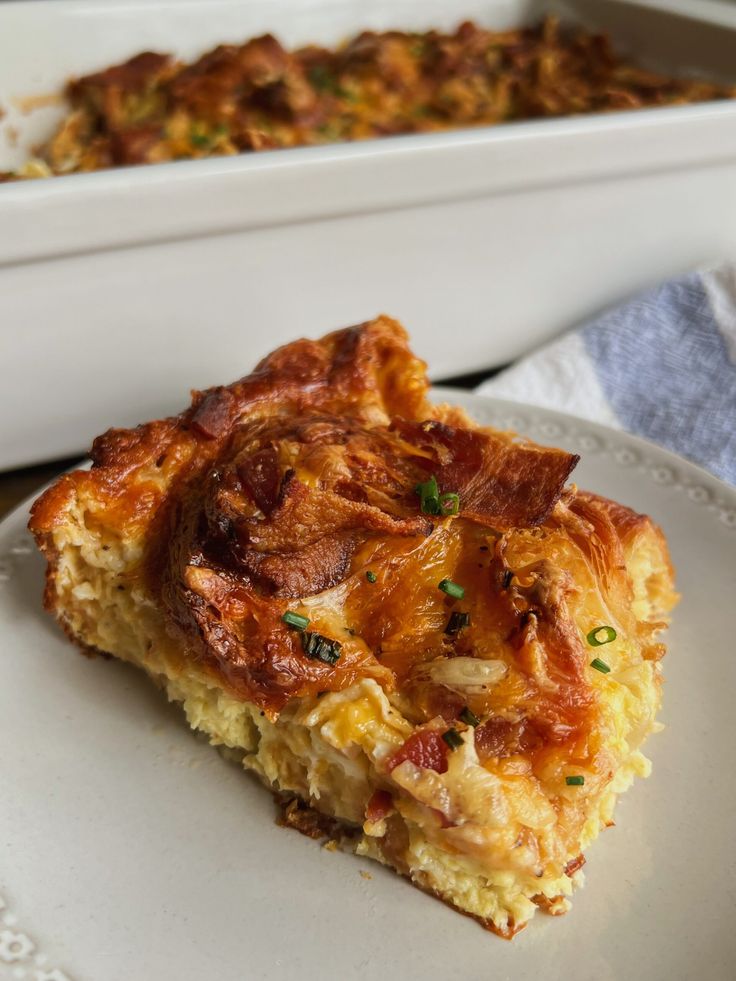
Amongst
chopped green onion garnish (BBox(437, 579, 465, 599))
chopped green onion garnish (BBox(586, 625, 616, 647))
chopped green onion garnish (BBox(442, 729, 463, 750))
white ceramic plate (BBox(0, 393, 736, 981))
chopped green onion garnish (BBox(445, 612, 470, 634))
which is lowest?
white ceramic plate (BBox(0, 393, 736, 981))

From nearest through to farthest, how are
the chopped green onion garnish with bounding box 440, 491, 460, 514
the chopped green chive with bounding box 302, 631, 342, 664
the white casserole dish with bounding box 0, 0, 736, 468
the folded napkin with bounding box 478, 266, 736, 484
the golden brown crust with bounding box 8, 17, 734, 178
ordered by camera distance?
the chopped green chive with bounding box 302, 631, 342, 664, the chopped green onion garnish with bounding box 440, 491, 460, 514, the white casserole dish with bounding box 0, 0, 736, 468, the folded napkin with bounding box 478, 266, 736, 484, the golden brown crust with bounding box 8, 17, 734, 178

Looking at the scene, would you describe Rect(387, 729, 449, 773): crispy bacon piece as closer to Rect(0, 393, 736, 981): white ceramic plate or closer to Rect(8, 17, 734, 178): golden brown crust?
Rect(0, 393, 736, 981): white ceramic plate

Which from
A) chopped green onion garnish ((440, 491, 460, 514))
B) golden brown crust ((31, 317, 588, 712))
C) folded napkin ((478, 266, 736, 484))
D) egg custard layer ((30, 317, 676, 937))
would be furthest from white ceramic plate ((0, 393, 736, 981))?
folded napkin ((478, 266, 736, 484))

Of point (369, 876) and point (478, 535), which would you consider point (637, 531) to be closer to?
point (478, 535)

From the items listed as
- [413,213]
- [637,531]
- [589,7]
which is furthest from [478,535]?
[589,7]

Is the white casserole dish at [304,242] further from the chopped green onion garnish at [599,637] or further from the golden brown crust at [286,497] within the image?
the chopped green onion garnish at [599,637]
